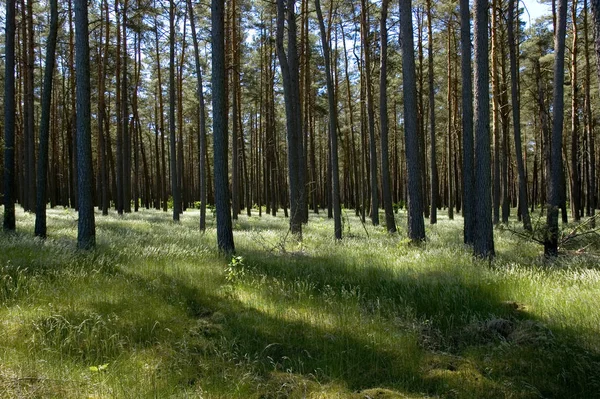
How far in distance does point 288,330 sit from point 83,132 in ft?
22.0

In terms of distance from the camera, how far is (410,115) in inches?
424

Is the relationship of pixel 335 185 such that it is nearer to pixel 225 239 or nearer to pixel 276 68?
pixel 225 239

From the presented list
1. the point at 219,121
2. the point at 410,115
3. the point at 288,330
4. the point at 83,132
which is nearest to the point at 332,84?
the point at 410,115

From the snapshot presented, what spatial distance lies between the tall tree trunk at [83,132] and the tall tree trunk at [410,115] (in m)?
7.98

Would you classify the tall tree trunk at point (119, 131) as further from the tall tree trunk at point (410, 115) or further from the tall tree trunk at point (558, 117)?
the tall tree trunk at point (558, 117)

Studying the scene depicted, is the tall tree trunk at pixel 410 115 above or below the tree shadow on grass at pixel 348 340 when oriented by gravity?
above

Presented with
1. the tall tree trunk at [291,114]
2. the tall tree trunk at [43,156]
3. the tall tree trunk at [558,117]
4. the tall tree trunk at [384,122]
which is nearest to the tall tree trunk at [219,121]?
the tall tree trunk at [291,114]

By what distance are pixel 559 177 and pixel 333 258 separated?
6.40 metres

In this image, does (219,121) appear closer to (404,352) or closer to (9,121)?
(404,352)

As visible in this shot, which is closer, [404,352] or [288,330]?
[404,352]

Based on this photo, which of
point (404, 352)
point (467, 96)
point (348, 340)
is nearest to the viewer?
point (404, 352)

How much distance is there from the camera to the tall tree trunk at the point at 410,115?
1070 centimetres

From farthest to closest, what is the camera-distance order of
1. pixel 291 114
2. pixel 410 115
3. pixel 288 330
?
pixel 291 114
pixel 410 115
pixel 288 330

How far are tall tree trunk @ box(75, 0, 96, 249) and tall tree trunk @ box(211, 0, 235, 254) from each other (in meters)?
2.75
